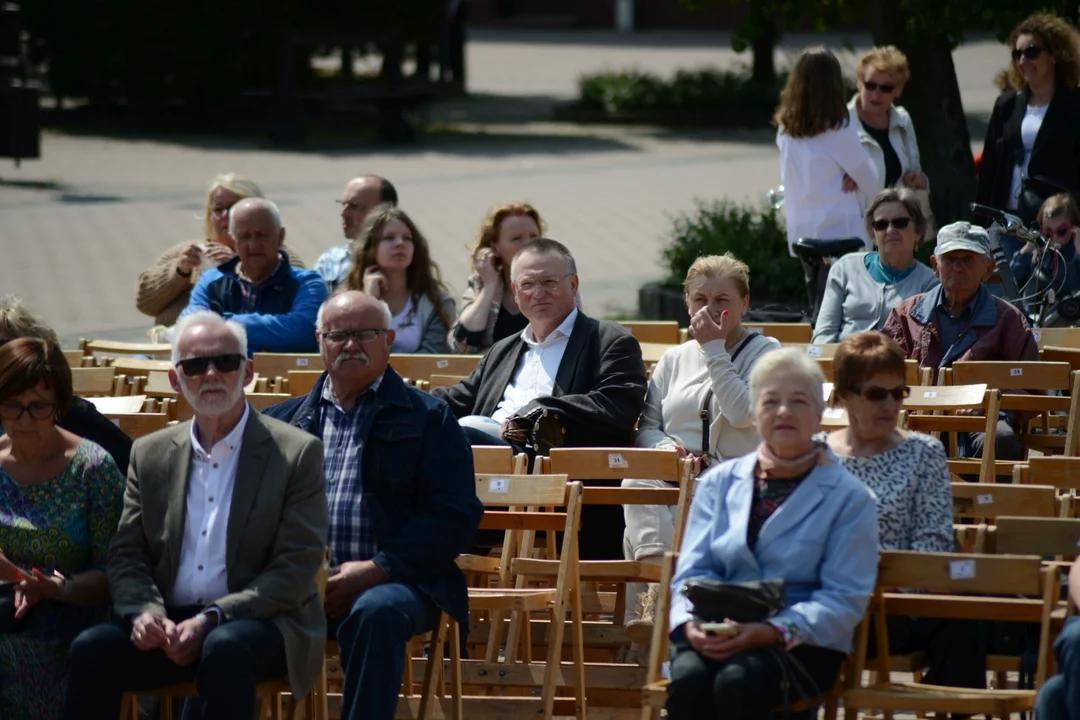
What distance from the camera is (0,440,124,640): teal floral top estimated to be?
532 cm

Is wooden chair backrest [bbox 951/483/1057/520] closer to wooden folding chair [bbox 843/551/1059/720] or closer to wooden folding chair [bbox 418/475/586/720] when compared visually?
wooden folding chair [bbox 843/551/1059/720]

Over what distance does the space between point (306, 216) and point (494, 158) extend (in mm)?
6148

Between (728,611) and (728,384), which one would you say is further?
(728,384)

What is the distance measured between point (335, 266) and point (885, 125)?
11.4 ft

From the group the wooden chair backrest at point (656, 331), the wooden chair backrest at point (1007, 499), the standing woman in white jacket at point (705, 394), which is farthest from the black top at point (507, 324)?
the wooden chair backrest at point (1007, 499)

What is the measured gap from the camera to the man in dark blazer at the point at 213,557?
500 centimetres

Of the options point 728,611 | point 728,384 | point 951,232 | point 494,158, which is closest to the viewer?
point 728,611

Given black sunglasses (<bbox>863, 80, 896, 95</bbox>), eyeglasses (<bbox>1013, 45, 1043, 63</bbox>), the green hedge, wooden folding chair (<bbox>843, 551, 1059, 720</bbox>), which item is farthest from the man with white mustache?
the green hedge

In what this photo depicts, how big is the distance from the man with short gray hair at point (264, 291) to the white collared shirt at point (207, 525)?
3394 mm

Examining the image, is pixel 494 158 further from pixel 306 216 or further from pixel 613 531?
pixel 613 531

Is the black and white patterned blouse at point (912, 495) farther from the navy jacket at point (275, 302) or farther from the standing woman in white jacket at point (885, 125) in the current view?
the standing woman in white jacket at point (885, 125)

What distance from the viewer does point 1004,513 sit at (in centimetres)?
565

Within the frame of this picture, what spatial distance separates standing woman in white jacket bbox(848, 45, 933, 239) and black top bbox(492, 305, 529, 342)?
8.62ft

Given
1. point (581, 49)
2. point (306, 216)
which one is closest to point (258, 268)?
point (306, 216)
